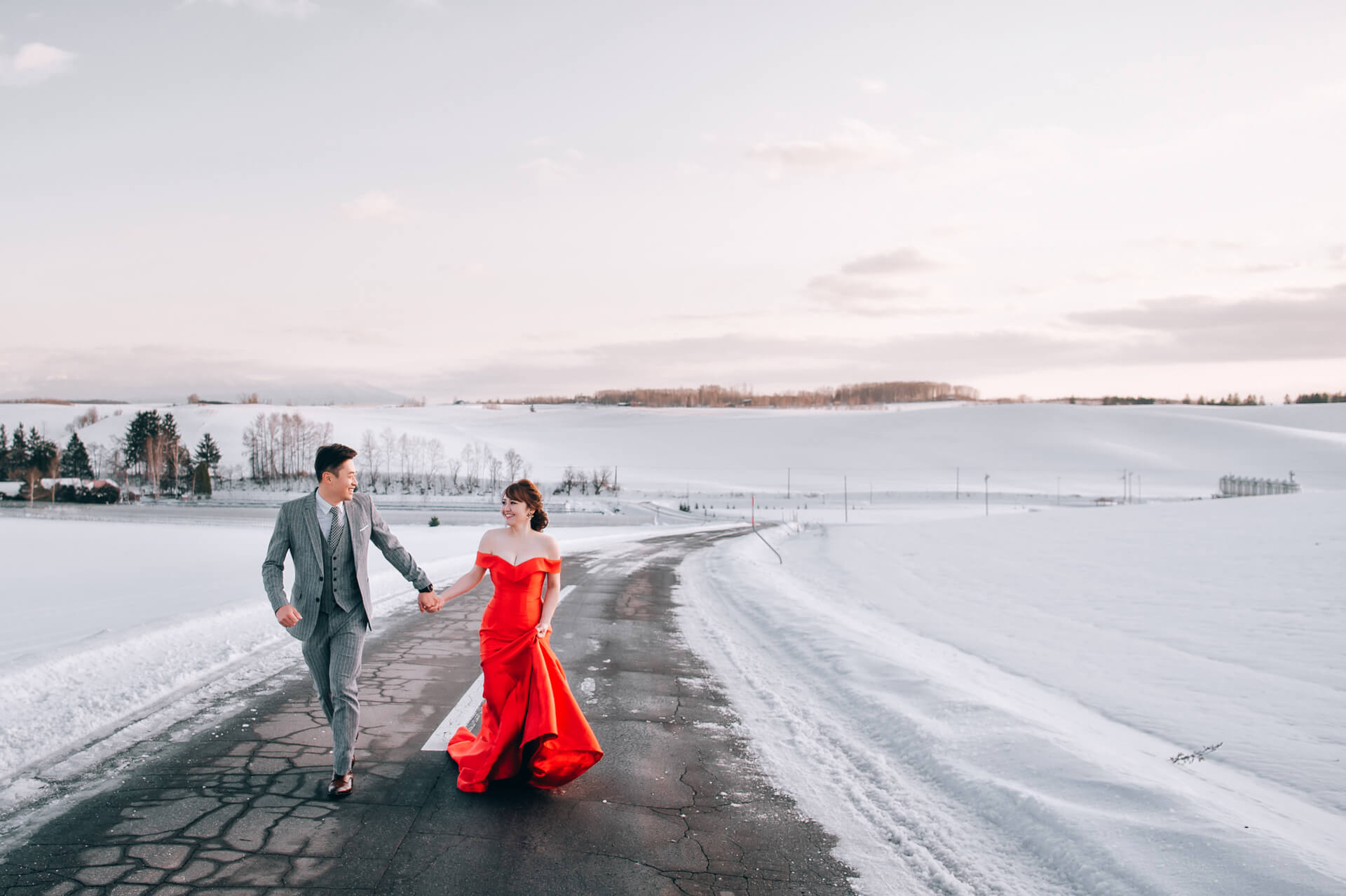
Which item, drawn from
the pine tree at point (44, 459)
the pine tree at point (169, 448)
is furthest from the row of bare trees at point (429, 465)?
the pine tree at point (44, 459)

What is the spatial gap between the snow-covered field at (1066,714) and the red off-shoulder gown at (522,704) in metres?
1.43

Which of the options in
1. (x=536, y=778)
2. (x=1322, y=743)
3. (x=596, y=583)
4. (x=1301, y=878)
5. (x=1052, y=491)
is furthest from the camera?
(x=1052, y=491)

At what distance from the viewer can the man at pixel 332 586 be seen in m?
4.62

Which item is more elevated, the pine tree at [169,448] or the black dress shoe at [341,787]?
the pine tree at [169,448]

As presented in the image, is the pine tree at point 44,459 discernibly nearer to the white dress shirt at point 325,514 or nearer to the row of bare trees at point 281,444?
the row of bare trees at point 281,444

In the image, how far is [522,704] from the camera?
186 inches

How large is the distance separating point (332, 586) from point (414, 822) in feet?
4.88

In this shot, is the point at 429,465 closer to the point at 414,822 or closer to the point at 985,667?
the point at 985,667

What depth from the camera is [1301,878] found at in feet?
11.7

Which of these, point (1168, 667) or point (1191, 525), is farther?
point (1191, 525)

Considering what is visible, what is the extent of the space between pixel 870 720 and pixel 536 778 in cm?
293

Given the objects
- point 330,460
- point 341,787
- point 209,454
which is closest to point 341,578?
point 330,460

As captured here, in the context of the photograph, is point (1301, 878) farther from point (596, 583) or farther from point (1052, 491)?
point (1052, 491)

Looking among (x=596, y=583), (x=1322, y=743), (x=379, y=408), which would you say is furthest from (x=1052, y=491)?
(x=379, y=408)
